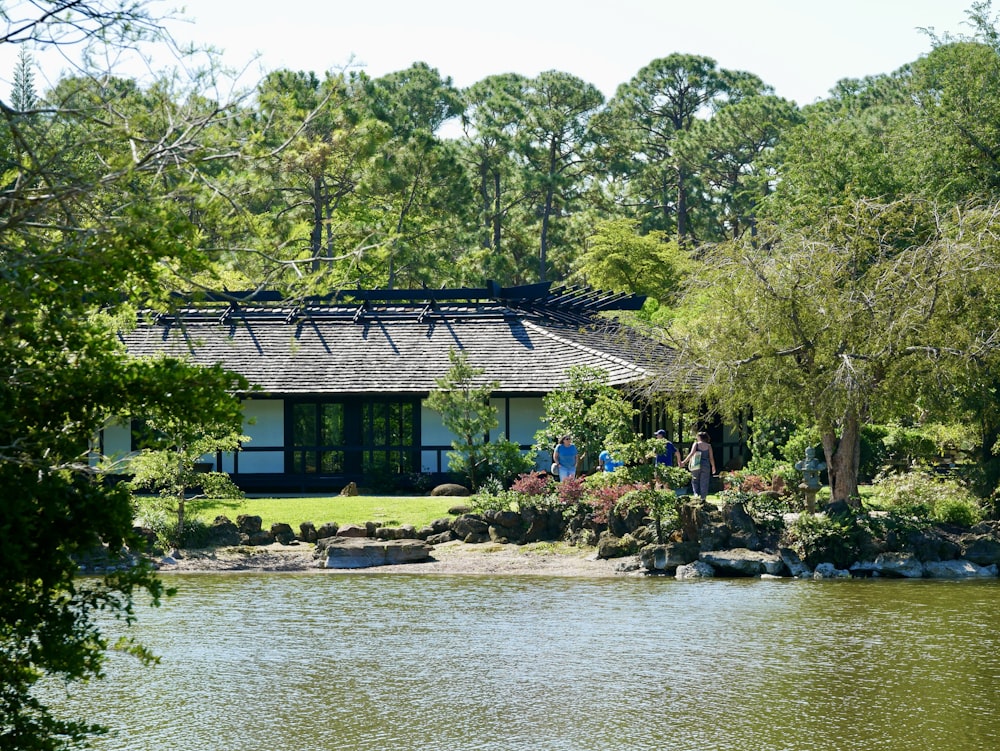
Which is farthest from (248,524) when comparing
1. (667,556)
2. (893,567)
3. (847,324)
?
(893,567)

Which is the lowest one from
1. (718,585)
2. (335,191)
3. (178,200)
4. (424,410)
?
(718,585)

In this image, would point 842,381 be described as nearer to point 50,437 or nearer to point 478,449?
point 478,449

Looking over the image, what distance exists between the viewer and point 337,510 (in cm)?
2455

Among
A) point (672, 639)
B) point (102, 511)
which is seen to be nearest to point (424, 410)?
point (672, 639)

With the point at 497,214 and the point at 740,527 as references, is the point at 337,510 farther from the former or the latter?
the point at 497,214

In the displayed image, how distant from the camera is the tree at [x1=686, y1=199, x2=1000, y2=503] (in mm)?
20344

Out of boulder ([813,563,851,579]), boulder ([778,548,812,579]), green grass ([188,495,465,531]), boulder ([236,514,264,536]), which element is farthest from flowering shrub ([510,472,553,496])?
boulder ([813,563,851,579])

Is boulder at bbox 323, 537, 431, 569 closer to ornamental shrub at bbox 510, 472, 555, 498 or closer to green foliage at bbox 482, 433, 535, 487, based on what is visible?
ornamental shrub at bbox 510, 472, 555, 498

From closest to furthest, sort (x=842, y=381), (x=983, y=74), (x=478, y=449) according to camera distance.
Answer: (x=842, y=381) → (x=478, y=449) → (x=983, y=74)

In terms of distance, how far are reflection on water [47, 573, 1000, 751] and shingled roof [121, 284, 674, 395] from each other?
11448 mm

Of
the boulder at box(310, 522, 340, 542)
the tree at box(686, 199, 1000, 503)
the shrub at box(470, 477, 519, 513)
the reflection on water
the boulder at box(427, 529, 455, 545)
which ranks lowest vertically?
the reflection on water

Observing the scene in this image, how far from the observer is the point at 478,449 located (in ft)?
88.7

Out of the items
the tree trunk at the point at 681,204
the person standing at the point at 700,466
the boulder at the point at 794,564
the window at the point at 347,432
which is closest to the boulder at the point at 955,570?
the boulder at the point at 794,564

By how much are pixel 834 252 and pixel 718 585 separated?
19.9 ft
